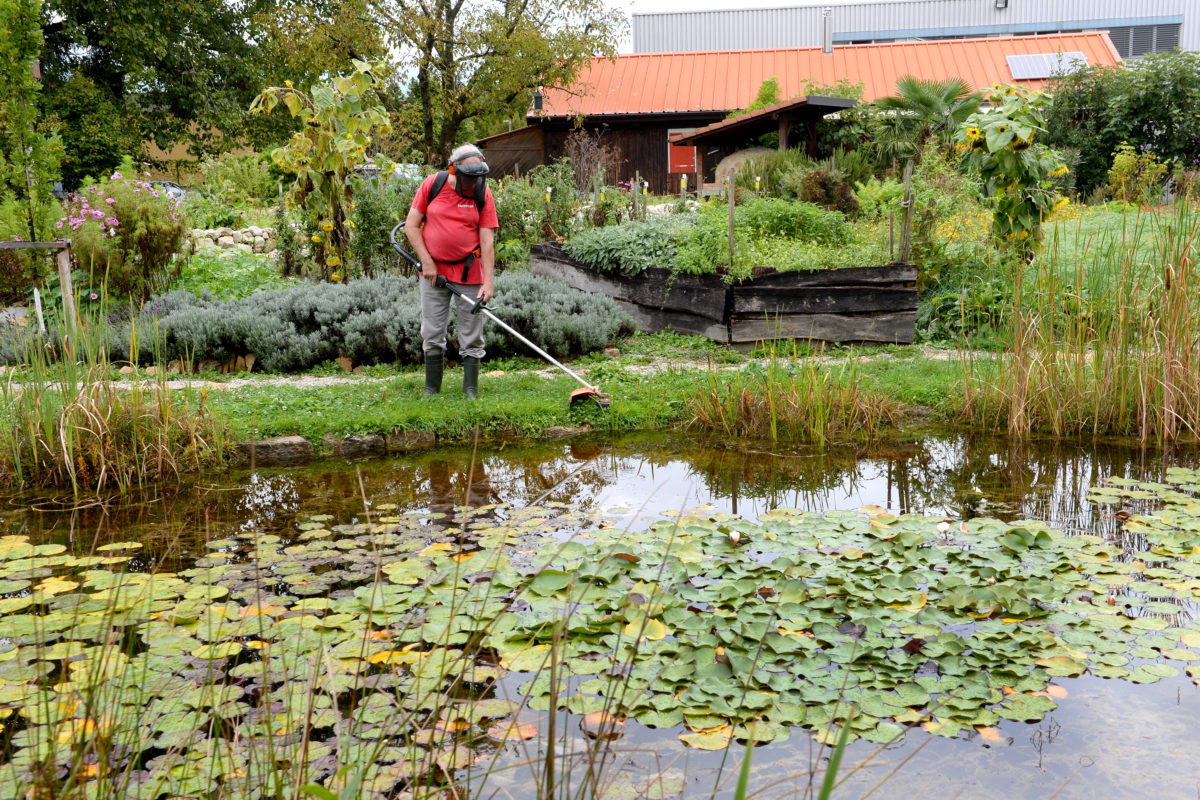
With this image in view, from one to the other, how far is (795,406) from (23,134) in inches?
383

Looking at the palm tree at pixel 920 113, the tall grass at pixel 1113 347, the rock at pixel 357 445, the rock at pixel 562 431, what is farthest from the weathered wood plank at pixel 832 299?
the palm tree at pixel 920 113

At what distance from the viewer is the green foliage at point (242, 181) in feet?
62.5

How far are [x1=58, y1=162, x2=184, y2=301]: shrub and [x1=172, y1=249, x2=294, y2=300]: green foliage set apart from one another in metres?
0.39

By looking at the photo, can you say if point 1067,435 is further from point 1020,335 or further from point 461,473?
point 461,473

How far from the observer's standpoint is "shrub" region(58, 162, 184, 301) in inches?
404

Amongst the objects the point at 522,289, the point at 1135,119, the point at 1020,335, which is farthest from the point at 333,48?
the point at 1020,335

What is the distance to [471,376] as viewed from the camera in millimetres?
7051

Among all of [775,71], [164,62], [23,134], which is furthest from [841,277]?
[164,62]

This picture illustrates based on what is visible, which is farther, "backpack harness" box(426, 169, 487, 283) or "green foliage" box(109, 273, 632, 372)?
"green foliage" box(109, 273, 632, 372)

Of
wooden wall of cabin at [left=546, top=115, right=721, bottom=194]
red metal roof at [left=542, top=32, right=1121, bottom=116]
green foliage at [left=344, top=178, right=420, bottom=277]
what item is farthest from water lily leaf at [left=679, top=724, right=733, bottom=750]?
wooden wall of cabin at [left=546, top=115, right=721, bottom=194]

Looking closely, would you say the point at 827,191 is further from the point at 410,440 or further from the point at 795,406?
the point at 410,440

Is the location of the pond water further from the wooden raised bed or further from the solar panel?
the solar panel

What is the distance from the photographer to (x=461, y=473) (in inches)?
223

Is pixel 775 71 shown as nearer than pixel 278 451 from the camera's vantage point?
No
